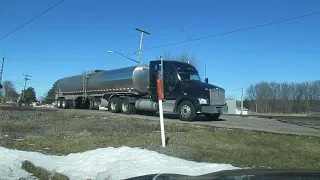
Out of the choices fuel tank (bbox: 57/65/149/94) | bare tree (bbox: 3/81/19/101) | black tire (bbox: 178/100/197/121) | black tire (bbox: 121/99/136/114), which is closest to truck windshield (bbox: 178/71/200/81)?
black tire (bbox: 178/100/197/121)

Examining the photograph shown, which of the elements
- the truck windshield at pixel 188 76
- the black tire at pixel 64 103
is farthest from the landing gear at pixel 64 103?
the truck windshield at pixel 188 76

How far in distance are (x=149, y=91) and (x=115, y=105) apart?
4085 mm

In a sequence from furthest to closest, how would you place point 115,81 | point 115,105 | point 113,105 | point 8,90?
point 8,90 < point 113,105 < point 115,81 < point 115,105

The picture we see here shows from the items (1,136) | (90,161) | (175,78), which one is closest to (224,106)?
(175,78)

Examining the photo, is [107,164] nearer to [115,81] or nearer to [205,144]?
[205,144]

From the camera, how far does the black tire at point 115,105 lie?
1109 inches

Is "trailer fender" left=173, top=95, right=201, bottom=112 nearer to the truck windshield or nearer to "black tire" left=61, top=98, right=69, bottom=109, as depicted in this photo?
the truck windshield

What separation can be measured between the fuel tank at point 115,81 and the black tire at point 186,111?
4526 mm

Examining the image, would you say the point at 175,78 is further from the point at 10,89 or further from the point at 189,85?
the point at 10,89

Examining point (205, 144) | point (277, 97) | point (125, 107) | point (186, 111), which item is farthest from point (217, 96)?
point (277, 97)

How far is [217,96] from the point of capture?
2192 centimetres

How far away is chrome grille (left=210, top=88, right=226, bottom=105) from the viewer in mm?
21625

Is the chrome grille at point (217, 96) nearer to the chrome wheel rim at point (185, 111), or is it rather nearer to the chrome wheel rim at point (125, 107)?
the chrome wheel rim at point (185, 111)

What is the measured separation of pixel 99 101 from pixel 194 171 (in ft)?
85.2
